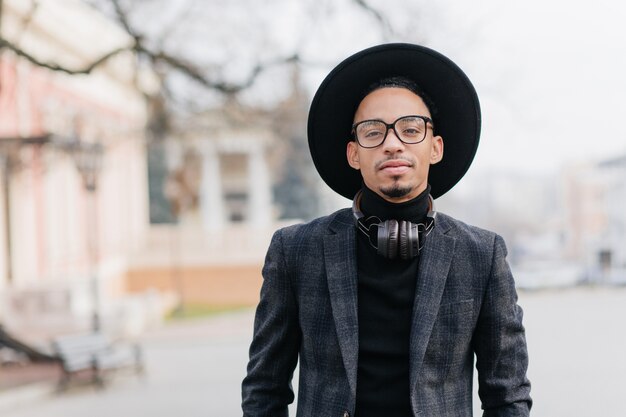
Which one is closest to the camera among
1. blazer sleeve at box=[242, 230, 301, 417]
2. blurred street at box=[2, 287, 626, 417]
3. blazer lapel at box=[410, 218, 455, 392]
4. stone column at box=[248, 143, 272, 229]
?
blazer lapel at box=[410, 218, 455, 392]

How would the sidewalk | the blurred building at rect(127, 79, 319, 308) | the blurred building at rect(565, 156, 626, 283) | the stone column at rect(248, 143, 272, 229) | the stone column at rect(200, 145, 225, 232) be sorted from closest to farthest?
1. the sidewalk
2. the blurred building at rect(127, 79, 319, 308)
3. the blurred building at rect(565, 156, 626, 283)
4. the stone column at rect(200, 145, 225, 232)
5. the stone column at rect(248, 143, 272, 229)

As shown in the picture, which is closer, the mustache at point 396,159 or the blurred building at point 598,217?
the mustache at point 396,159

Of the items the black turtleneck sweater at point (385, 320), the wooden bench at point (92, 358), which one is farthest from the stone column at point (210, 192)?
the black turtleneck sweater at point (385, 320)

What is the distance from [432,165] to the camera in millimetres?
2121

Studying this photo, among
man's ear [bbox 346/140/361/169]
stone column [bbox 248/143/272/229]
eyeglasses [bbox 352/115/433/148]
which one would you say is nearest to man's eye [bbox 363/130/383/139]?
eyeglasses [bbox 352/115/433/148]

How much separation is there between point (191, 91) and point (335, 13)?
246 centimetres

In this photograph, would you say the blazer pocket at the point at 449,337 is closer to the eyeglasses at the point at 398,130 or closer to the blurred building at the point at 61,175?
the eyeglasses at the point at 398,130

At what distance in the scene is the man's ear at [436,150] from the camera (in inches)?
78.6

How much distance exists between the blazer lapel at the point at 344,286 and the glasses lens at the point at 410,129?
295 mm

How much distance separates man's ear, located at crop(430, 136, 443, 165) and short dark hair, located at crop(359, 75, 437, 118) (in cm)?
7

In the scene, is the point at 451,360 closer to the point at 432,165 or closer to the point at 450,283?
the point at 450,283

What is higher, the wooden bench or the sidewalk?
the wooden bench

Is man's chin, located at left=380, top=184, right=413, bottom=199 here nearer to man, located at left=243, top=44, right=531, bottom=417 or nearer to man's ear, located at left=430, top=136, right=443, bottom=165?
man, located at left=243, top=44, right=531, bottom=417

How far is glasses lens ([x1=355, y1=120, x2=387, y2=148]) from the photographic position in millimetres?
1886
